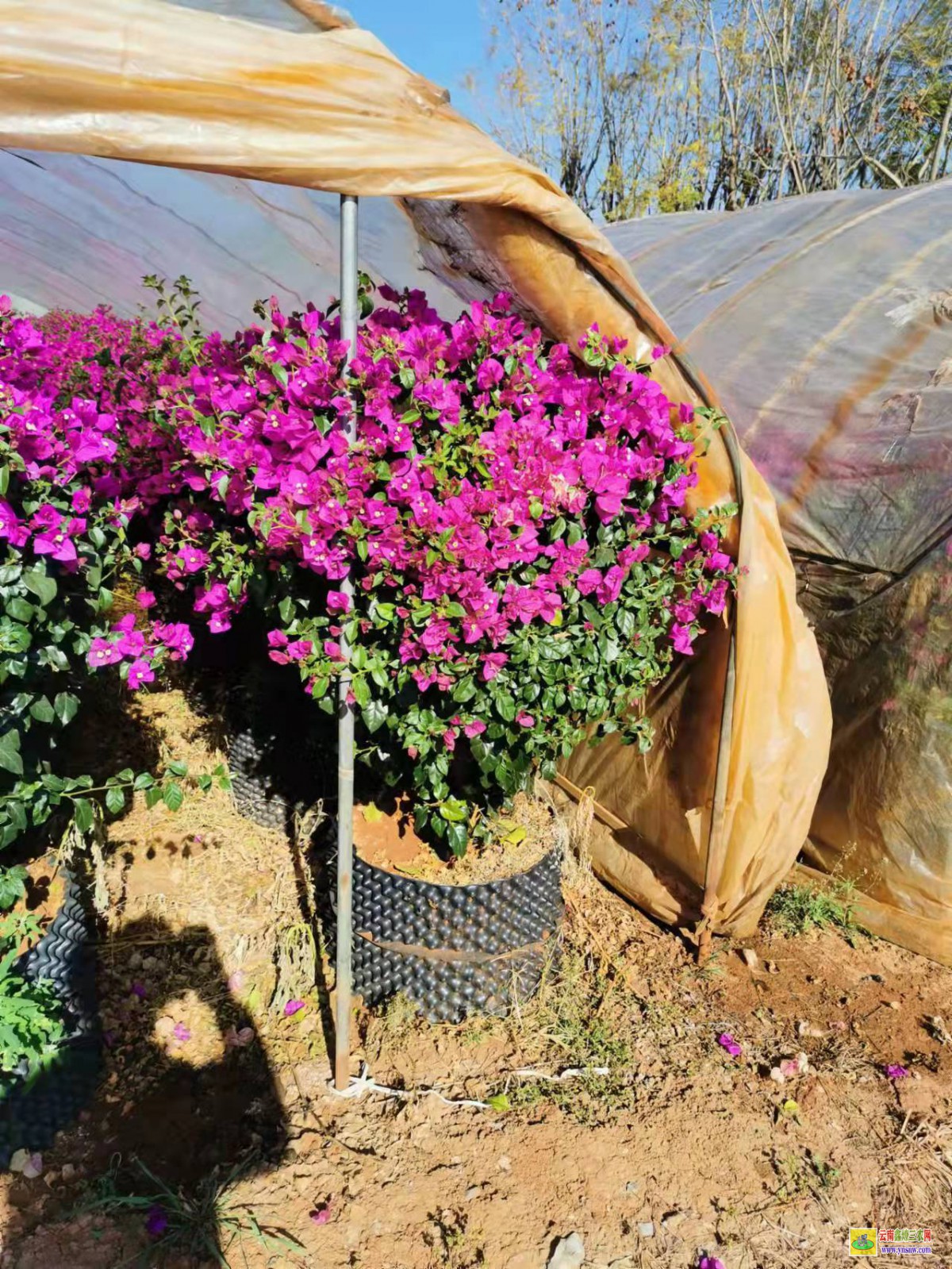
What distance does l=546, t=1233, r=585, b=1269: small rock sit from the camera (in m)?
1.66

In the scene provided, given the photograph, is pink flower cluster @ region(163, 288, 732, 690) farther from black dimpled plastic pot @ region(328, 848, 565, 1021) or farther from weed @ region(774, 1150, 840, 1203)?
weed @ region(774, 1150, 840, 1203)

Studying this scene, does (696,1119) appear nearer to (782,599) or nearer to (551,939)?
(551,939)

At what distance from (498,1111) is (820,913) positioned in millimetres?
1402

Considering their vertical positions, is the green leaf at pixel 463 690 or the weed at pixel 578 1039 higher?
the green leaf at pixel 463 690

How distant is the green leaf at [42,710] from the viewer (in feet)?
5.98

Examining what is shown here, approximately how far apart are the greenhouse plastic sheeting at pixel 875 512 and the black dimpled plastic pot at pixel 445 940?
4.07 ft

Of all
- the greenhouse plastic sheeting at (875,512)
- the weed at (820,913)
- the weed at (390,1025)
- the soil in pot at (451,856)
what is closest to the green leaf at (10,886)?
the soil in pot at (451,856)

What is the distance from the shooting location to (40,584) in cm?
171

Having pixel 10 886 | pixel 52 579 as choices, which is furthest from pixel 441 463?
pixel 10 886

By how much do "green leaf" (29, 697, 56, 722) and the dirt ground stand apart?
35.0 inches

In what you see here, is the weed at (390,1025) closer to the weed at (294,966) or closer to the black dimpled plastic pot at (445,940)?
the black dimpled plastic pot at (445,940)

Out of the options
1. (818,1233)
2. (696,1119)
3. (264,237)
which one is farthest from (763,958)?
(264,237)

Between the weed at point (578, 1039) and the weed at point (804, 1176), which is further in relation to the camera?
the weed at point (578, 1039)

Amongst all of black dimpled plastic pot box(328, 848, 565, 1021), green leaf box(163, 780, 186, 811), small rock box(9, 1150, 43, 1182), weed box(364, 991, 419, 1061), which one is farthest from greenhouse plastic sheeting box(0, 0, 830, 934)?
small rock box(9, 1150, 43, 1182)
